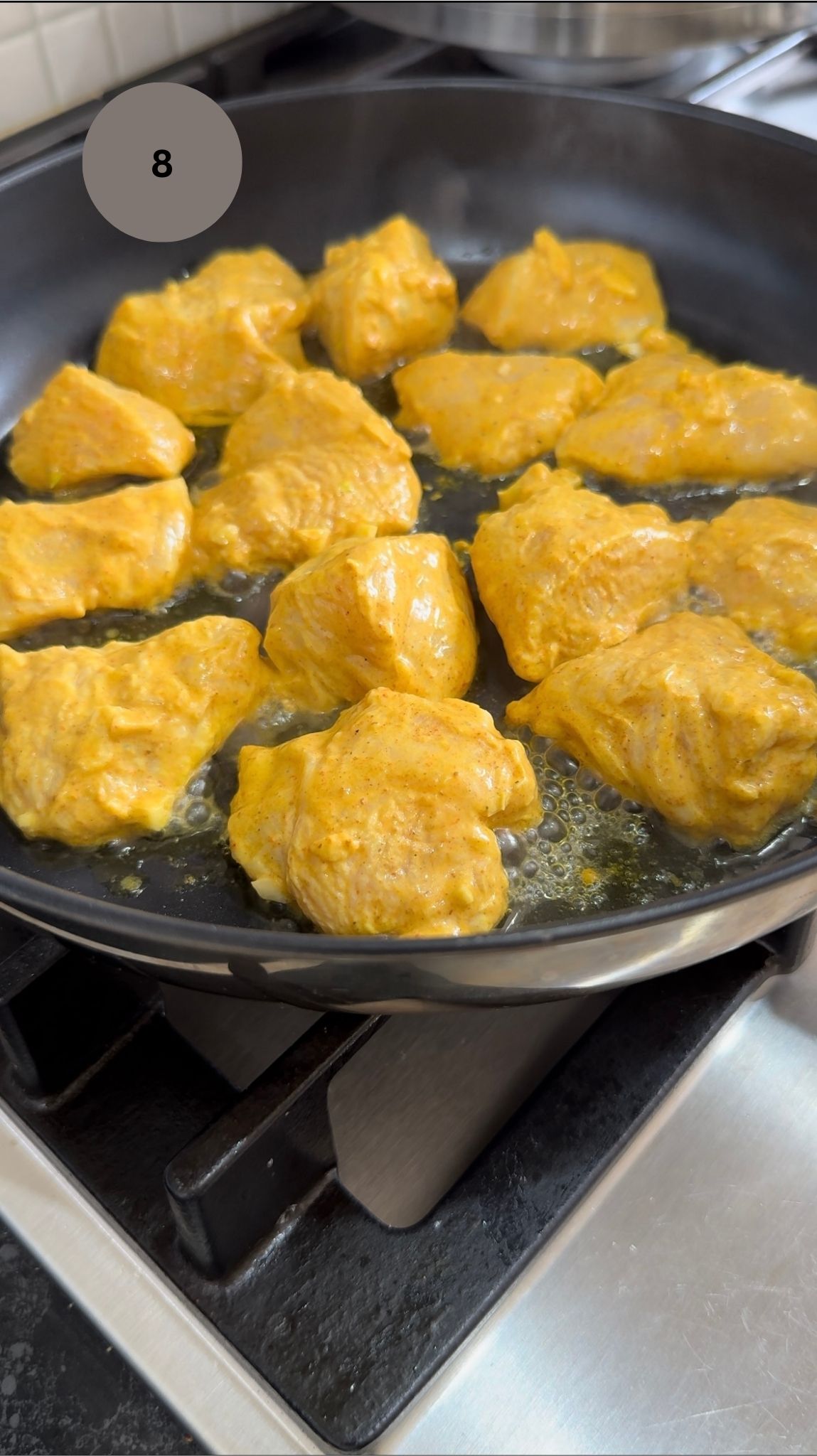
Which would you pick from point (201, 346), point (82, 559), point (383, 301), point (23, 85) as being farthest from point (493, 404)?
point (23, 85)

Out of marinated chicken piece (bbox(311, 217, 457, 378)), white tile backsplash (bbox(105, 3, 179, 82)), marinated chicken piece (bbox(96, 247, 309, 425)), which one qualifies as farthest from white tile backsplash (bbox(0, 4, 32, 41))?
marinated chicken piece (bbox(311, 217, 457, 378))

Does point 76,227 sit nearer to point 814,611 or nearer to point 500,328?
point 500,328

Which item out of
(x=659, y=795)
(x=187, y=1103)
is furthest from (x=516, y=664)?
(x=187, y=1103)

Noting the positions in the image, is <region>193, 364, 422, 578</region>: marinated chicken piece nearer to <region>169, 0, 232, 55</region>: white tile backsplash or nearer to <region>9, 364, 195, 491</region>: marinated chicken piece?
<region>9, 364, 195, 491</region>: marinated chicken piece

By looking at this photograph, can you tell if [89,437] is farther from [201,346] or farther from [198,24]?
[198,24]

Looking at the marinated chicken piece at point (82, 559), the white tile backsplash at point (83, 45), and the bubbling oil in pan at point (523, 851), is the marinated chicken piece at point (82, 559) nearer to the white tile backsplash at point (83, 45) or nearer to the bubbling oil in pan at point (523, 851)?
the bubbling oil in pan at point (523, 851)
